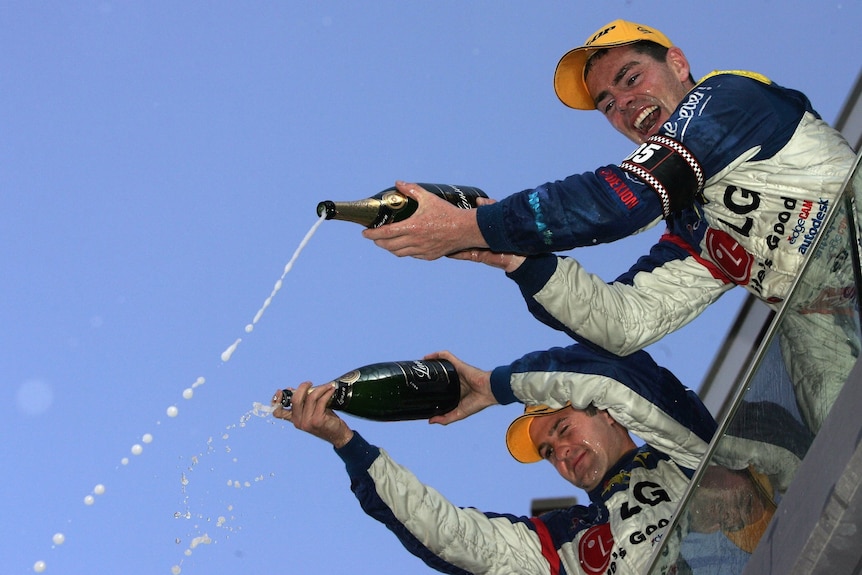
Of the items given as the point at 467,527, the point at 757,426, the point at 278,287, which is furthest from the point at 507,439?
the point at 757,426

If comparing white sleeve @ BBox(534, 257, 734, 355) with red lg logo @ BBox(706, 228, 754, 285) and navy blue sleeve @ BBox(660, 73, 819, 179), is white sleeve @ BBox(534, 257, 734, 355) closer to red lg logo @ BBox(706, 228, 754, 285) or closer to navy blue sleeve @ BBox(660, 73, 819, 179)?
red lg logo @ BBox(706, 228, 754, 285)

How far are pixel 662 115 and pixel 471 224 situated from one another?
1.07 m

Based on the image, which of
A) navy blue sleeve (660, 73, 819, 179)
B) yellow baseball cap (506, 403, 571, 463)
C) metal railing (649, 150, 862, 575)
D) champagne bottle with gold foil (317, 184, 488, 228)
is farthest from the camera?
yellow baseball cap (506, 403, 571, 463)

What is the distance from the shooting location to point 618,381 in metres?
4.42

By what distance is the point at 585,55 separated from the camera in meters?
4.76

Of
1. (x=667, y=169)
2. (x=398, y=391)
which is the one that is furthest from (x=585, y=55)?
(x=398, y=391)

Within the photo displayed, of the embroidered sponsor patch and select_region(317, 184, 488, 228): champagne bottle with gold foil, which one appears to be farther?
select_region(317, 184, 488, 228): champagne bottle with gold foil

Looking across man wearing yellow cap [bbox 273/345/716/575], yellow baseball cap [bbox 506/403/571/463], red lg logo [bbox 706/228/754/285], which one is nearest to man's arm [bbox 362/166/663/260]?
red lg logo [bbox 706/228/754/285]

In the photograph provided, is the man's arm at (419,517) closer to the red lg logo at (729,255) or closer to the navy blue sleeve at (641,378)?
the navy blue sleeve at (641,378)

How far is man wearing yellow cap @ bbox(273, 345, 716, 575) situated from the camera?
4.41 meters

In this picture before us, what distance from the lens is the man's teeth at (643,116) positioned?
445 cm

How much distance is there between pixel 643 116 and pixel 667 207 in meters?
0.84

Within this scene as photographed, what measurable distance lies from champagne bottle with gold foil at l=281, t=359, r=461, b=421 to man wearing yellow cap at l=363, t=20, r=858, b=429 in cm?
57

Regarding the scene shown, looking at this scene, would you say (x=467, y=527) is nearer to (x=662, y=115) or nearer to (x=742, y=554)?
(x=662, y=115)
